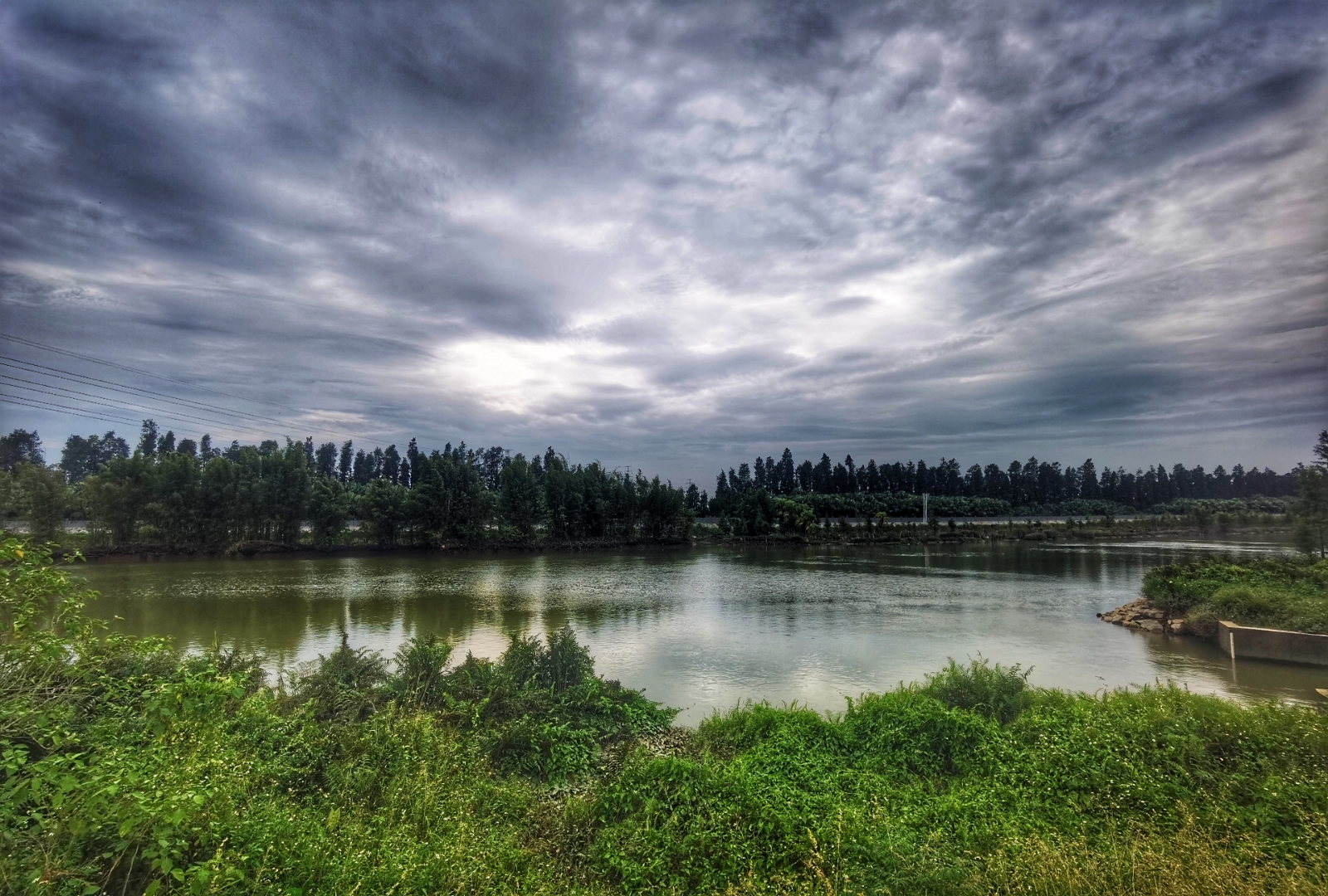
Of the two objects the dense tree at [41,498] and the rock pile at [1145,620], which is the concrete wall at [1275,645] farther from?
the dense tree at [41,498]

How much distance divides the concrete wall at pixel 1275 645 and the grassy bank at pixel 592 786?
1114cm

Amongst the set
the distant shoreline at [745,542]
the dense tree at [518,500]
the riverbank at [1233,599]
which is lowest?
the distant shoreline at [745,542]

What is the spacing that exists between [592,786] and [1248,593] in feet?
66.8

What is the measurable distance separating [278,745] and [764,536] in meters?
61.1

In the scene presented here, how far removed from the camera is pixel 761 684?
1261cm

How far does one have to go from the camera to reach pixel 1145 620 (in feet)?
65.5

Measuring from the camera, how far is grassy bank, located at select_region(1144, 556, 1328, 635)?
1609 cm

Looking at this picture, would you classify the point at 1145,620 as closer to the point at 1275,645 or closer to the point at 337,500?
the point at 1275,645

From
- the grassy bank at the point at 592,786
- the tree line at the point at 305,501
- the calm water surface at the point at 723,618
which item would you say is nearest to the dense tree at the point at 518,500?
the tree line at the point at 305,501

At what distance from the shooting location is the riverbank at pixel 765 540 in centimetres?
4256

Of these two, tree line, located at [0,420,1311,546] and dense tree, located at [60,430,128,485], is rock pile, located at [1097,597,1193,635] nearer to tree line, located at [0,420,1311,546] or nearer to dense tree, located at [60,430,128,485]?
tree line, located at [0,420,1311,546]

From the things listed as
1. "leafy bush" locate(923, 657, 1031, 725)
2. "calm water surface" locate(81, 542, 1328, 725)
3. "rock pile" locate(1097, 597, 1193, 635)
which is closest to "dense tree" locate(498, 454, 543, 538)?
"calm water surface" locate(81, 542, 1328, 725)

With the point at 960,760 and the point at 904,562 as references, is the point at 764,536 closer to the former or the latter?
the point at 904,562

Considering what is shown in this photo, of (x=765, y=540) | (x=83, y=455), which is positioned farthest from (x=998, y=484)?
(x=83, y=455)
